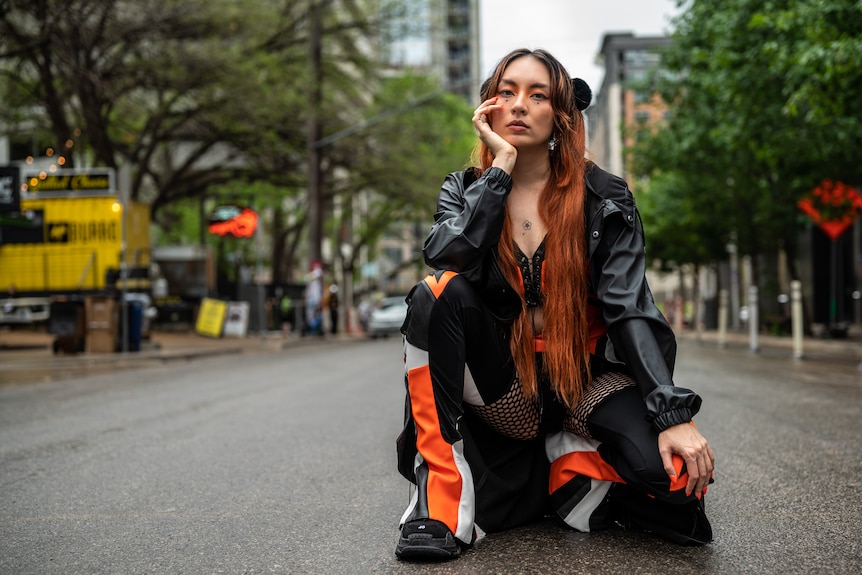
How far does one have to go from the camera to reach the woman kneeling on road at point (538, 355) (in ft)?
8.57

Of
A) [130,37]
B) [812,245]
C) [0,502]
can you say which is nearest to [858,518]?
[0,502]

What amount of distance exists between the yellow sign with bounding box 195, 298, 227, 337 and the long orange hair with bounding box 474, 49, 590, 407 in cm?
2362

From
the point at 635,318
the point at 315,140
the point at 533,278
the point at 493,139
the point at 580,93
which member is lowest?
the point at 635,318

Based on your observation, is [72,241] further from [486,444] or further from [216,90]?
[486,444]

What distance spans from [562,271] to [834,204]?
18.1 metres

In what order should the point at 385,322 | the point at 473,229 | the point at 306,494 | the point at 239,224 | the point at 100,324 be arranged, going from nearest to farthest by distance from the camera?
the point at 473,229, the point at 306,494, the point at 100,324, the point at 239,224, the point at 385,322

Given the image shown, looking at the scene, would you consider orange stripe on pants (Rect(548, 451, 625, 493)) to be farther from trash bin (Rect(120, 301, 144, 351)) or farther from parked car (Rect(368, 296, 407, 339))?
parked car (Rect(368, 296, 407, 339))

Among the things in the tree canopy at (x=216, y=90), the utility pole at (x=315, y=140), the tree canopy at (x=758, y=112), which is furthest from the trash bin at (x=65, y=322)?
the tree canopy at (x=758, y=112)

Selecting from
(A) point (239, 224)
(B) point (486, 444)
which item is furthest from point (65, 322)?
(B) point (486, 444)

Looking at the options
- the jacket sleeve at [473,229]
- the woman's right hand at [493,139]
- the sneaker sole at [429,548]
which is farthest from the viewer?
the woman's right hand at [493,139]

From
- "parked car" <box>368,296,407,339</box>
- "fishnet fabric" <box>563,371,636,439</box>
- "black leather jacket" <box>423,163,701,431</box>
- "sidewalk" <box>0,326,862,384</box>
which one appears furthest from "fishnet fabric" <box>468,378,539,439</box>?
"parked car" <box>368,296,407,339</box>

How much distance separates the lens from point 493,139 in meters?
2.95

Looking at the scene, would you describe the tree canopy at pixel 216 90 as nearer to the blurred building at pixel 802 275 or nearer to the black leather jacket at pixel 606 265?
the blurred building at pixel 802 275

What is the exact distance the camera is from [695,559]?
2.62 metres
